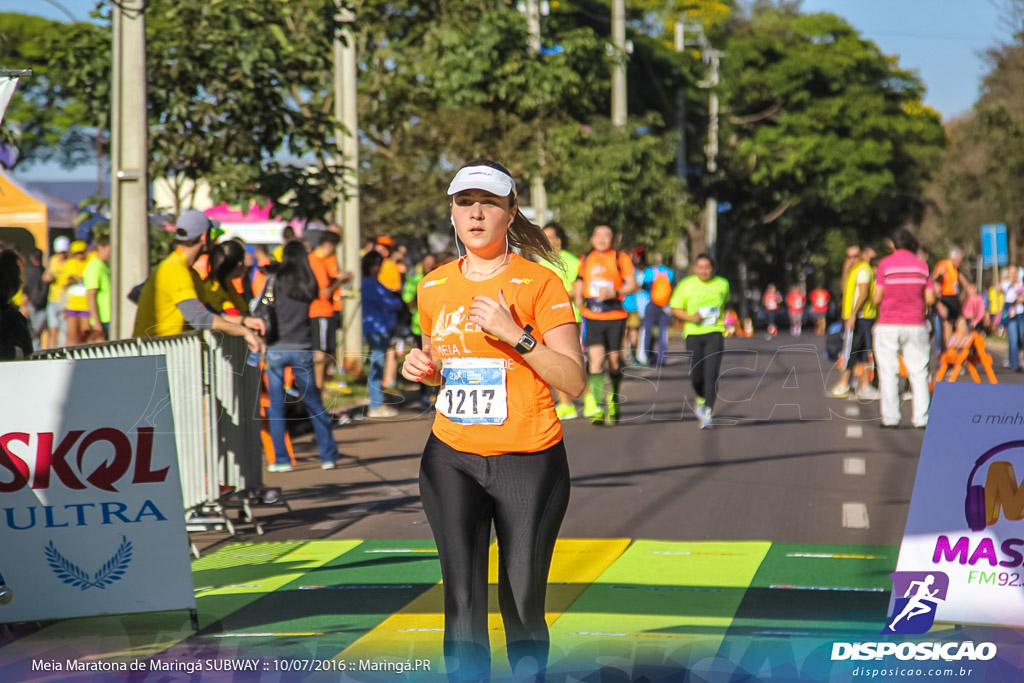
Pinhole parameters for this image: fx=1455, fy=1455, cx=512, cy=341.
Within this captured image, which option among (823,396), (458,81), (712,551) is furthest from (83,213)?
(458,81)

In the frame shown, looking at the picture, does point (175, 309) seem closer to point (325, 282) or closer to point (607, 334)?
point (325, 282)

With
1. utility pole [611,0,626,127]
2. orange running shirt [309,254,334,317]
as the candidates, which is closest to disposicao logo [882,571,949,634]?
orange running shirt [309,254,334,317]

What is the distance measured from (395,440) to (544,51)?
17.8 metres

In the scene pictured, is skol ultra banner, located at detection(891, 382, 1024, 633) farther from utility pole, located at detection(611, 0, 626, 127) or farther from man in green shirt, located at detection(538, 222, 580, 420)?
utility pole, located at detection(611, 0, 626, 127)

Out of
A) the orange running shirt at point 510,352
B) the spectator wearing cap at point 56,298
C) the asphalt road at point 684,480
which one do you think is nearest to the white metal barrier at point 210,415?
the asphalt road at point 684,480

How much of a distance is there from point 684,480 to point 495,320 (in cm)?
731

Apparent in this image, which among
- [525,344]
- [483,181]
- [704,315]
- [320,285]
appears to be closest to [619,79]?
[320,285]

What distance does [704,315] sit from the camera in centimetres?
1389

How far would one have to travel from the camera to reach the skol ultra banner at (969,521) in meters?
6.05

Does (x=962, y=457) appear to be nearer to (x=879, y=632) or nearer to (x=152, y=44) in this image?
(x=879, y=632)

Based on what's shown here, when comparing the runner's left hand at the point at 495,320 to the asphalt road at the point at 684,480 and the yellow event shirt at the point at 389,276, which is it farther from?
the yellow event shirt at the point at 389,276

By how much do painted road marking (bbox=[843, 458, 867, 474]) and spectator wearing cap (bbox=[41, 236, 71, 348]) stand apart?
35.0ft

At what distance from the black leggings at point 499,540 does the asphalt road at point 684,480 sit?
4.37m

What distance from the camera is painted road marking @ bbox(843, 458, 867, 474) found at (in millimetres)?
11781
